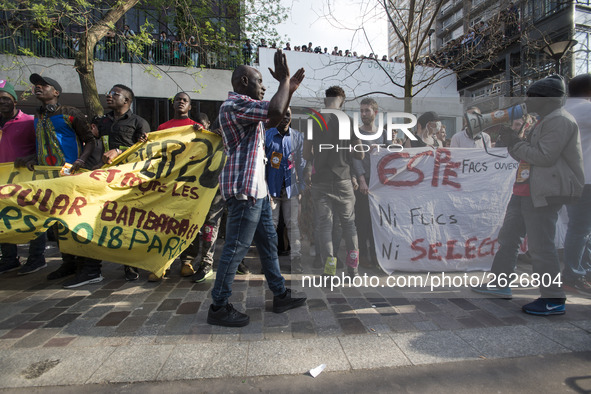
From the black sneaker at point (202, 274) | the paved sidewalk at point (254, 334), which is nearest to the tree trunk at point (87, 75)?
the paved sidewalk at point (254, 334)

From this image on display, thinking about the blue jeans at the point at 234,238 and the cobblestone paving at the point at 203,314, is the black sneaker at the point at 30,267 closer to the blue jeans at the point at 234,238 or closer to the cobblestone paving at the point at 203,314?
the cobblestone paving at the point at 203,314

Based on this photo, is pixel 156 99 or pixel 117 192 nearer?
pixel 117 192

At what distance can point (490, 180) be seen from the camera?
328cm

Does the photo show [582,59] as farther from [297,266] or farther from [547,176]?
[297,266]

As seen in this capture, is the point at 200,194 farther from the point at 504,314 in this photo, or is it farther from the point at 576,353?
the point at 576,353

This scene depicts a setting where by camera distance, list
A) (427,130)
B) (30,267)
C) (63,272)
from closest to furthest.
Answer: (427,130) → (63,272) → (30,267)

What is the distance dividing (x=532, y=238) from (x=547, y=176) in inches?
21.6

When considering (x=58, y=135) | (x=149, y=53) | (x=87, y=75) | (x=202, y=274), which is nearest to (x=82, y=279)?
(x=202, y=274)

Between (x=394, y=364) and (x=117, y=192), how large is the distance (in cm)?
280

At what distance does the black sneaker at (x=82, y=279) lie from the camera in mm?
3711

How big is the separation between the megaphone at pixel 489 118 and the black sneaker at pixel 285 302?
2.18 metres

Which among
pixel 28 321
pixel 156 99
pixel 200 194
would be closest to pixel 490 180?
pixel 200 194

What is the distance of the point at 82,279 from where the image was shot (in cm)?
378

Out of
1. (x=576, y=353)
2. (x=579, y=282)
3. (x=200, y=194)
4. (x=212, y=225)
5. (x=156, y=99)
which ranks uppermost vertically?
(x=156, y=99)
